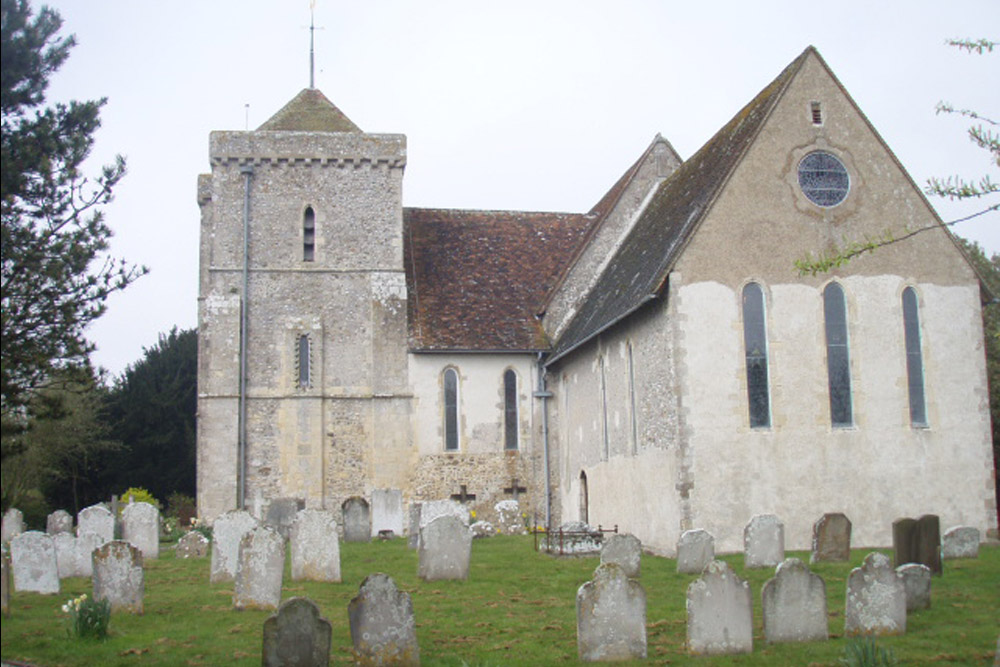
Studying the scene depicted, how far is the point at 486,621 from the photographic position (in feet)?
44.3

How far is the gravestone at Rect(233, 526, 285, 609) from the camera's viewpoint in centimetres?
1412

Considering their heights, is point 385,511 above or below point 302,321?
below

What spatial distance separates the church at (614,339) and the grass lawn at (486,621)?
99.2 inches

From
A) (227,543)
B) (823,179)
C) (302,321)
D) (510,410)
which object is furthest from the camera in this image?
(510,410)

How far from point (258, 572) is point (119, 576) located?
1.79 metres

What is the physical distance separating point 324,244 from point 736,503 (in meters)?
14.1

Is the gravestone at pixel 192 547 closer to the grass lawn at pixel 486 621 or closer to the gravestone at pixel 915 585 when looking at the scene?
the grass lawn at pixel 486 621

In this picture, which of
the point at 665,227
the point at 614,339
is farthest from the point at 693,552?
the point at 665,227

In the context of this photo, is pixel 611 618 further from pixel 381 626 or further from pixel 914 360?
pixel 914 360

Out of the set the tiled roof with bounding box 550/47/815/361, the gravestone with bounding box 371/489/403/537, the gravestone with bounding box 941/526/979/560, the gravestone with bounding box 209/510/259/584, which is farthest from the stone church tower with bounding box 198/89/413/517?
the gravestone with bounding box 941/526/979/560

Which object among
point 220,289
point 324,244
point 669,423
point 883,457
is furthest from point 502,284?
point 883,457

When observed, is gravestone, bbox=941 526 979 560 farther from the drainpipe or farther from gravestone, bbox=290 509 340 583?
the drainpipe

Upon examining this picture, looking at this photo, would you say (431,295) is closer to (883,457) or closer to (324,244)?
(324,244)

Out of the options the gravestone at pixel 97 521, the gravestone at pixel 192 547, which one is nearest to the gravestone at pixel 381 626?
the gravestone at pixel 192 547
